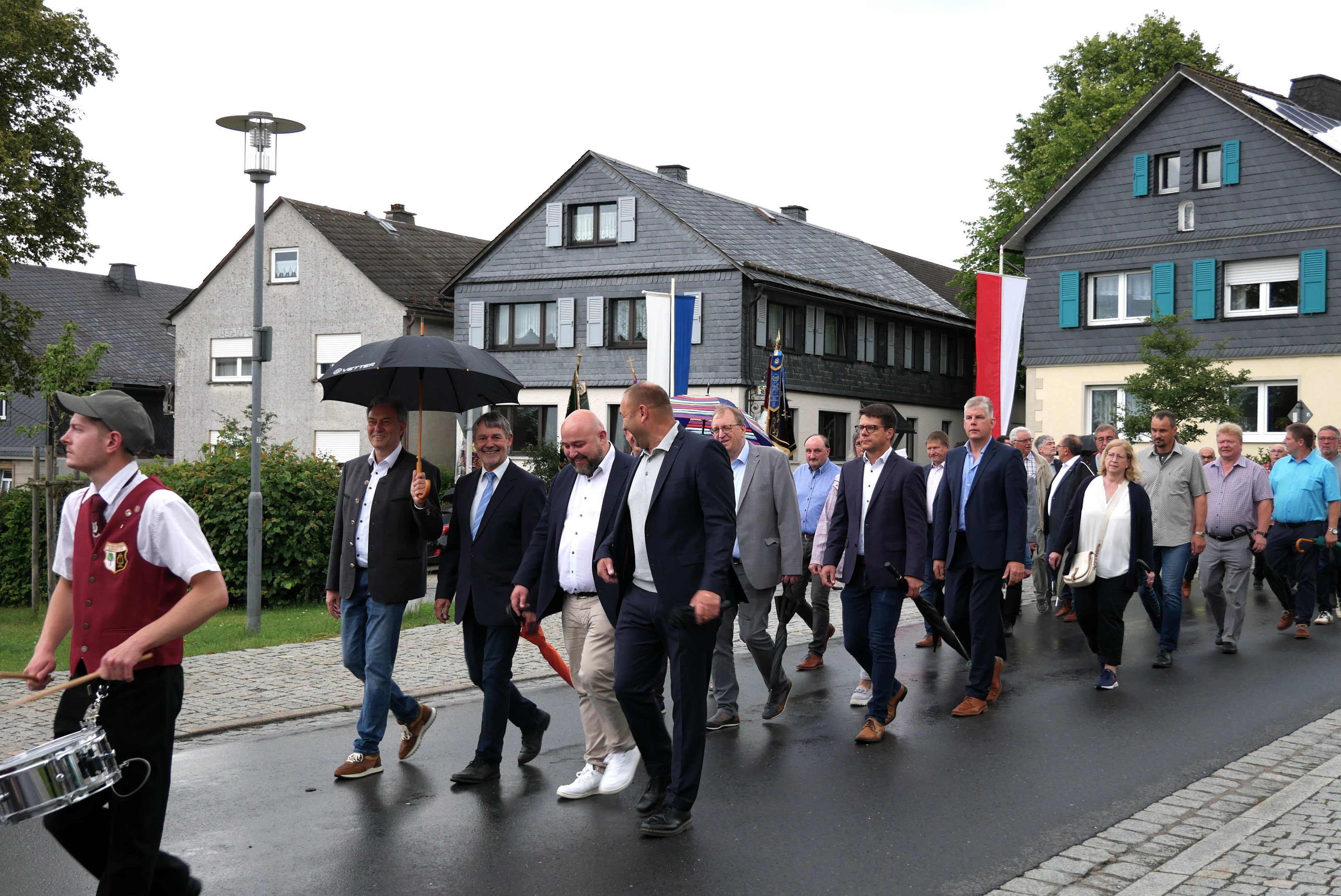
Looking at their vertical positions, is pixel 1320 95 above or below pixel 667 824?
above

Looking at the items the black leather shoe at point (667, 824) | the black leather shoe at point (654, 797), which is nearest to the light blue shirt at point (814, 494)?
the black leather shoe at point (654, 797)

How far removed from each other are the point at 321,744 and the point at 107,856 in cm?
375

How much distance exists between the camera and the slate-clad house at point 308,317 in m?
42.9

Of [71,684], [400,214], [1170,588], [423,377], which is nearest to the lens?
[71,684]

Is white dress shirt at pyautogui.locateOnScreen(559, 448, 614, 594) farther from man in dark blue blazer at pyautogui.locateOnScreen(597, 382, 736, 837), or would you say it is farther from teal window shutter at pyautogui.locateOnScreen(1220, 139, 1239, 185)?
teal window shutter at pyautogui.locateOnScreen(1220, 139, 1239, 185)

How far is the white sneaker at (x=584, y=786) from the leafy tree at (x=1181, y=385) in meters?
23.8

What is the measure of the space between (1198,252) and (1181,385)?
6388mm

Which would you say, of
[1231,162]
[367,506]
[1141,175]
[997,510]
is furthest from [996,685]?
[1141,175]

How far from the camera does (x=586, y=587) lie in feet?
21.8

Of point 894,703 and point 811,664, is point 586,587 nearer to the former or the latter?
point 894,703

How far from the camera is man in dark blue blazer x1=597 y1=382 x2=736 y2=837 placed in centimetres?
592

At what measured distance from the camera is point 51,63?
26.7m

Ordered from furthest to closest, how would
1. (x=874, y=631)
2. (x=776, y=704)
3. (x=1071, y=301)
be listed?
(x=1071, y=301)
(x=776, y=704)
(x=874, y=631)

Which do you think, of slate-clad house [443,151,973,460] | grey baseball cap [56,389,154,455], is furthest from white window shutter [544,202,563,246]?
grey baseball cap [56,389,154,455]
